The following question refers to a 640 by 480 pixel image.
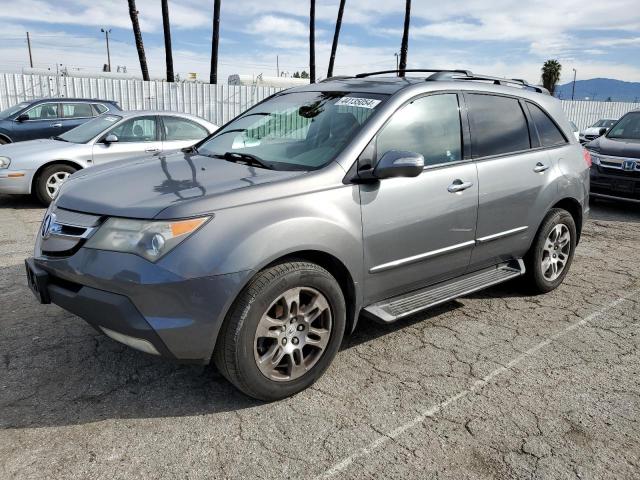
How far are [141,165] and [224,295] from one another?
136cm

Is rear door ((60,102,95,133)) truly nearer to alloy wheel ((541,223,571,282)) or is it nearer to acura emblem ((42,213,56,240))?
acura emblem ((42,213,56,240))

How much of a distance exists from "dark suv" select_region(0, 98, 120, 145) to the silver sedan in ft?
10.9

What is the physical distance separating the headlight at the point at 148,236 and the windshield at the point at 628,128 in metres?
8.91

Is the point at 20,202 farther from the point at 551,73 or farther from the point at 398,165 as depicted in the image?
the point at 551,73

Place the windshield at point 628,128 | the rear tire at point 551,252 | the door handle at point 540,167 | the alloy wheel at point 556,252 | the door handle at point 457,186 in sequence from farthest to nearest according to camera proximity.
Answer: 1. the windshield at point 628,128
2. the alloy wheel at point 556,252
3. the rear tire at point 551,252
4. the door handle at point 540,167
5. the door handle at point 457,186

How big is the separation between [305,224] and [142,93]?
18145 mm

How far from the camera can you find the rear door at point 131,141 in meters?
8.29

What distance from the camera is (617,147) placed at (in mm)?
8594

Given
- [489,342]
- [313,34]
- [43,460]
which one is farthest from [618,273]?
[313,34]

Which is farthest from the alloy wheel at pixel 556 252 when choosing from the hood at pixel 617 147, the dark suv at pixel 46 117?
the dark suv at pixel 46 117

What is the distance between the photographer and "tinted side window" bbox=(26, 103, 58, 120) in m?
11.8

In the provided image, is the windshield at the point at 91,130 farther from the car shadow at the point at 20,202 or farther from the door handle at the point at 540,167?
the door handle at the point at 540,167

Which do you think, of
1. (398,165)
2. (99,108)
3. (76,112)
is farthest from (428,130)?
(76,112)

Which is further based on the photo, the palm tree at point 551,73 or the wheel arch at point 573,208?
the palm tree at point 551,73
